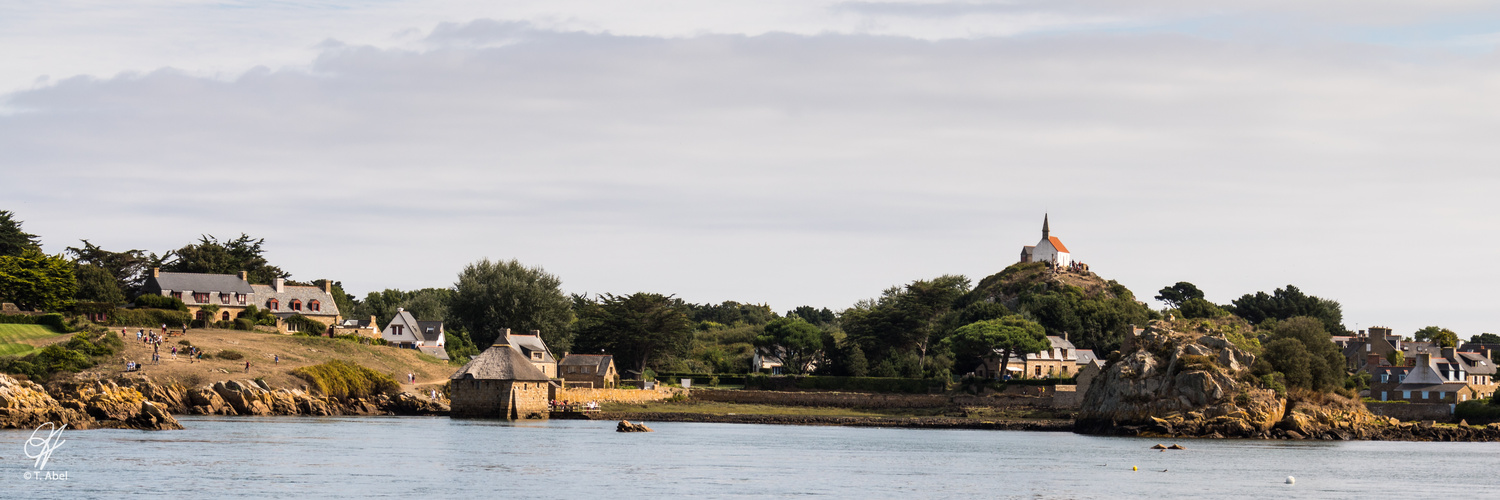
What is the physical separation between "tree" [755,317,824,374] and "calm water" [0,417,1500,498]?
129 feet

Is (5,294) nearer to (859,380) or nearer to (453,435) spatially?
(453,435)

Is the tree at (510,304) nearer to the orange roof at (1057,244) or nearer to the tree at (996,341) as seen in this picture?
the tree at (996,341)

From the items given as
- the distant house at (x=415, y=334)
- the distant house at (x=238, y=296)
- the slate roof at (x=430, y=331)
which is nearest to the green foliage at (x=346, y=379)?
the distant house at (x=238, y=296)

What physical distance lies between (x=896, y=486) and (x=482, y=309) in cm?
6908

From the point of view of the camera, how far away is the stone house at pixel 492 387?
70812mm

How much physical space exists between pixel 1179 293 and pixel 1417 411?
6547cm

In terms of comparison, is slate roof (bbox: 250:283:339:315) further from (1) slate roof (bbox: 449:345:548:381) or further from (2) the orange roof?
(2) the orange roof

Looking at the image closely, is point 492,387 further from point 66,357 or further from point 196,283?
point 196,283

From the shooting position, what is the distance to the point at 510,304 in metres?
101

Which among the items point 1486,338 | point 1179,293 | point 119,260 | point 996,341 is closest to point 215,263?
point 119,260

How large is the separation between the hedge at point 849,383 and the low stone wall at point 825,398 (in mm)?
1418

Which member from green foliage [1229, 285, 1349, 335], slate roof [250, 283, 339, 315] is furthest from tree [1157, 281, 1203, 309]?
slate roof [250, 283, 339, 315]

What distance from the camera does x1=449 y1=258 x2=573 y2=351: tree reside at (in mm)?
100688

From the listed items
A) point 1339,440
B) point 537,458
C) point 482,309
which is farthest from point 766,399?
point 537,458
